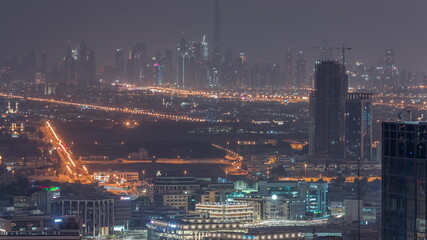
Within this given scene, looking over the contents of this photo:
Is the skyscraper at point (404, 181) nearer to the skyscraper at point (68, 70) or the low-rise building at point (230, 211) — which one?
the low-rise building at point (230, 211)

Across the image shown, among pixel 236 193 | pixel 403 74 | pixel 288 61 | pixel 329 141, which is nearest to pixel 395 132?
pixel 236 193

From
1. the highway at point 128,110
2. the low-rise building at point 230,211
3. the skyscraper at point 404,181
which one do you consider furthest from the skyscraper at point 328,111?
the skyscraper at point 404,181

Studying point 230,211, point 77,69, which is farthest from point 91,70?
point 230,211

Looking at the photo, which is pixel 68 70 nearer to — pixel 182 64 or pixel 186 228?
pixel 182 64

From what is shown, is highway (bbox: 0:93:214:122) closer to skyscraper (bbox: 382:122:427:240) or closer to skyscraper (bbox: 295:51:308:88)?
skyscraper (bbox: 295:51:308:88)

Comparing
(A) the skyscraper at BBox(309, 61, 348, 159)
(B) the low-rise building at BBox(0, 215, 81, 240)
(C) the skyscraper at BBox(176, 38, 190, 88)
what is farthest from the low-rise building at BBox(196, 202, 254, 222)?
(C) the skyscraper at BBox(176, 38, 190, 88)

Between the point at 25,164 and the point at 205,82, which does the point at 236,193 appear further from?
the point at 205,82
